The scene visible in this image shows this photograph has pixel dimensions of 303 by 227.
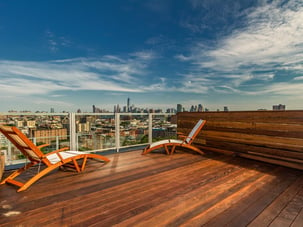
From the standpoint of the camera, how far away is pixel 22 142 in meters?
2.68

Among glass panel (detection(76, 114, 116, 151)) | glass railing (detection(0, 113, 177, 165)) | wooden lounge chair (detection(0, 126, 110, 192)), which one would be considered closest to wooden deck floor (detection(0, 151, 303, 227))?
wooden lounge chair (detection(0, 126, 110, 192))

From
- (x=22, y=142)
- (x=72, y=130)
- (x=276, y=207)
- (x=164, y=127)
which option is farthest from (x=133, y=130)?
(x=276, y=207)

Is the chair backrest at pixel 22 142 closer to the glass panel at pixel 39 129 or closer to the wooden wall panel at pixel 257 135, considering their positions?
the glass panel at pixel 39 129

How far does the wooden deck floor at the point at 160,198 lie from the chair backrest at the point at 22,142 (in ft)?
1.48

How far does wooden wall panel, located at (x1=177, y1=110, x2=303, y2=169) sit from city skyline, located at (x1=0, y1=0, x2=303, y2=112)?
1372 millimetres

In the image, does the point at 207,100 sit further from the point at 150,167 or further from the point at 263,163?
the point at 150,167

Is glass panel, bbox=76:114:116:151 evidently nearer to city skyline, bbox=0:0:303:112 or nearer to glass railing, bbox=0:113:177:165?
glass railing, bbox=0:113:177:165

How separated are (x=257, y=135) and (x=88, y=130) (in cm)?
420

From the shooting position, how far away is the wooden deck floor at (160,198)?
1.75m

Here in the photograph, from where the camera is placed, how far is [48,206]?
201 centimetres

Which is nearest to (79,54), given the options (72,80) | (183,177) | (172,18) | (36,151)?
(72,80)

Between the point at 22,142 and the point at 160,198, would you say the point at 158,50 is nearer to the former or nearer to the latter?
the point at 22,142

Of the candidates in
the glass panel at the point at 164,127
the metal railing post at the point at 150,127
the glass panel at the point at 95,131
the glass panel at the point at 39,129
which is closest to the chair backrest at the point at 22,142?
the glass panel at the point at 39,129

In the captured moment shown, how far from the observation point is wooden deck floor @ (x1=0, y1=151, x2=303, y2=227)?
68.8 inches
